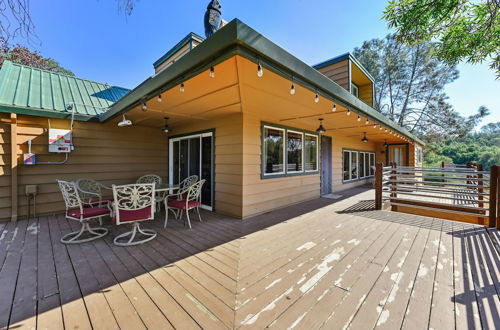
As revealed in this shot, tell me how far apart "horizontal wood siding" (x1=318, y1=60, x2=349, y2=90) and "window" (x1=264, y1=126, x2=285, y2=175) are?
3151 millimetres

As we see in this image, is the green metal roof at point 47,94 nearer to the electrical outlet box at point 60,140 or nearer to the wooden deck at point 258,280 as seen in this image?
the electrical outlet box at point 60,140

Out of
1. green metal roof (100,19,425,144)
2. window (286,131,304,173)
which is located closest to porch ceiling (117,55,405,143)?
green metal roof (100,19,425,144)

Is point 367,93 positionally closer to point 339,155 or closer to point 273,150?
point 339,155

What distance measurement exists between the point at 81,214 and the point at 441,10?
23.6ft

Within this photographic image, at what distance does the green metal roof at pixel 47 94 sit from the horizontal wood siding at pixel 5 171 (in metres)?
0.42

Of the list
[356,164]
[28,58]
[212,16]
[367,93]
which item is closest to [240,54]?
[212,16]

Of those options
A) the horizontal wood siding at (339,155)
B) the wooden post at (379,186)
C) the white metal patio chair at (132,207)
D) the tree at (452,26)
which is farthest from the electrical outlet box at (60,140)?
the horizontal wood siding at (339,155)

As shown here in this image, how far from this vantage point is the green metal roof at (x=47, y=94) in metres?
3.88

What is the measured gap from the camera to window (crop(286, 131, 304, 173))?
17.3ft

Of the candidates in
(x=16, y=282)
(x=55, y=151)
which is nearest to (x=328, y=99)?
(x=16, y=282)

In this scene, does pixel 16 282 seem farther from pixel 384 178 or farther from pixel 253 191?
pixel 384 178

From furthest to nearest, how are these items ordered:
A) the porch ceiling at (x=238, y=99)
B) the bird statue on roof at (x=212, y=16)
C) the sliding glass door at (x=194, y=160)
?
the sliding glass door at (x=194, y=160), the bird statue on roof at (x=212, y=16), the porch ceiling at (x=238, y=99)

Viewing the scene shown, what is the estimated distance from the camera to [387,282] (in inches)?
74.2

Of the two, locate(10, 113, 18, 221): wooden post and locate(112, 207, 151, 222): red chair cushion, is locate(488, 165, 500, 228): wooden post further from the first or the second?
locate(10, 113, 18, 221): wooden post
